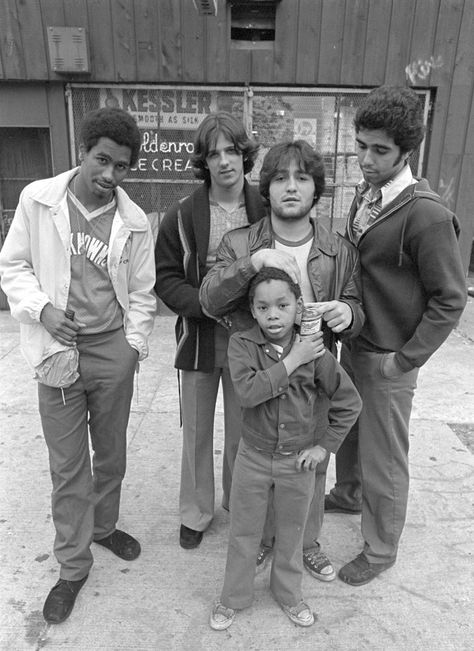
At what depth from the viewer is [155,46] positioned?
5.22 meters

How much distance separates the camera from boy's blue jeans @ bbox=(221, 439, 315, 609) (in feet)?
6.73

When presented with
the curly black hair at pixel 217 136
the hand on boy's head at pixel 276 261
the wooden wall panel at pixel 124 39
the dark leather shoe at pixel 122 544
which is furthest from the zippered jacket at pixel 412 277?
the wooden wall panel at pixel 124 39

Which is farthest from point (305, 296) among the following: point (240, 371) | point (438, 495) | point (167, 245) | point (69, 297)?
point (438, 495)

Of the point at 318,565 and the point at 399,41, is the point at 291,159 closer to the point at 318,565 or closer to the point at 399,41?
the point at 318,565

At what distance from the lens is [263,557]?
2527 millimetres

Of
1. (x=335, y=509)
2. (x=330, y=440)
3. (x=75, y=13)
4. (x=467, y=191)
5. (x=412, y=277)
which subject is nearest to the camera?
(x=330, y=440)

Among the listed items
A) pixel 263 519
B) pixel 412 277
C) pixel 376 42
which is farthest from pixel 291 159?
pixel 376 42

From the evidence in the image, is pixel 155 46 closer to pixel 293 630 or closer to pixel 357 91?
pixel 357 91

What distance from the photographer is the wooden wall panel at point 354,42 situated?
518 centimetres

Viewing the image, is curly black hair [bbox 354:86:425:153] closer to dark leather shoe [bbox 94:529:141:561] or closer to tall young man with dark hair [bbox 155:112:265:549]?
tall young man with dark hair [bbox 155:112:265:549]

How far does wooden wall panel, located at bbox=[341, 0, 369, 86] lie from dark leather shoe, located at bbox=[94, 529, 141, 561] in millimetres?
4662

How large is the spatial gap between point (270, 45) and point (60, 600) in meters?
5.01

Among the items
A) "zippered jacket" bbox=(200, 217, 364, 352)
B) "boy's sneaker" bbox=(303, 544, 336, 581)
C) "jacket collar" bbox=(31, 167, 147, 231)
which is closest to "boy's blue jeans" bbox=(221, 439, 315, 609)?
"boy's sneaker" bbox=(303, 544, 336, 581)

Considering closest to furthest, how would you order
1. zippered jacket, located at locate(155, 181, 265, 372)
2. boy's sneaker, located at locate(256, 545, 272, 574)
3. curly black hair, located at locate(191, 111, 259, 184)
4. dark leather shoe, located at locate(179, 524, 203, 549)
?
curly black hair, located at locate(191, 111, 259, 184)
zippered jacket, located at locate(155, 181, 265, 372)
boy's sneaker, located at locate(256, 545, 272, 574)
dark leather shoe, located at locate(179, 524, 203, 549)
